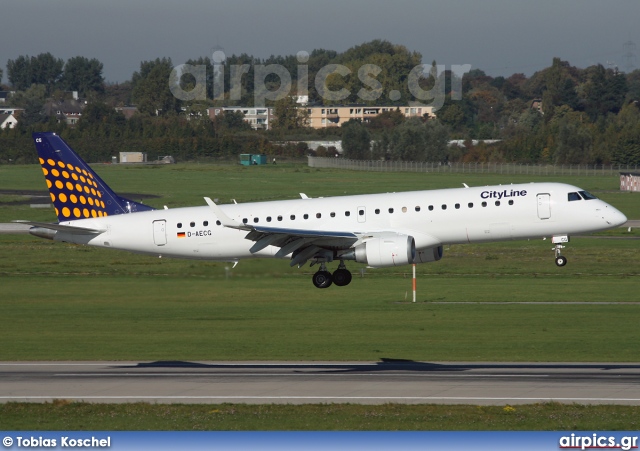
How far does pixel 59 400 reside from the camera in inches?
1893

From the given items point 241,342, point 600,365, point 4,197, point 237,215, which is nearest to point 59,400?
point 237,215

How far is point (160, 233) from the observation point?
188ft

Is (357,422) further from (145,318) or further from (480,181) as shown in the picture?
(480,181)

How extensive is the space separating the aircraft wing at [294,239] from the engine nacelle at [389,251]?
3.84 ft

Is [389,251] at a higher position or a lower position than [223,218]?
lower

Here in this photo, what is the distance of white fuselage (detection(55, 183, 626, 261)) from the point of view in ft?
178

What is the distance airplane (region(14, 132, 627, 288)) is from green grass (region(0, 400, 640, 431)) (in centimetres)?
982

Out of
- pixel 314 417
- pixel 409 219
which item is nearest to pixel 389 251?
pixel 409 219

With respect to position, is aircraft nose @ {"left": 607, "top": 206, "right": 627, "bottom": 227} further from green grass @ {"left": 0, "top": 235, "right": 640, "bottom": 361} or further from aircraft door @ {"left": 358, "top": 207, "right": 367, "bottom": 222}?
aircraft door @ {"left": 358, "top": 207, "right": 367, "bottom": 222}

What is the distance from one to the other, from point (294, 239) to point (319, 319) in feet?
79.5

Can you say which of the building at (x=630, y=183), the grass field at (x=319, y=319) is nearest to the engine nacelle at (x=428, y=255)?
the grass field at (x=319, y=319)

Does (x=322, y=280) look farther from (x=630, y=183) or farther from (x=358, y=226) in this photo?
(x=630, y=183)

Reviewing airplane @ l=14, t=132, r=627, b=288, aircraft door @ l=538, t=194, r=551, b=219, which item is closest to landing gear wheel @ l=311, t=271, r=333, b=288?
airplane @ l=14, t=132, r=627, b=288

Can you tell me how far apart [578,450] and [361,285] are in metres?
54.6
